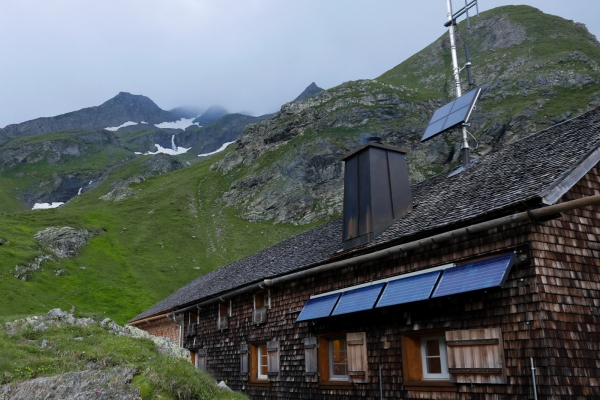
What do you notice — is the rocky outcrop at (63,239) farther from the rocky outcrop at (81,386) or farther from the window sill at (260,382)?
the rocky outcrop at (81,386)

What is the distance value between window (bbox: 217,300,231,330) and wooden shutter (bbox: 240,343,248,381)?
164 centimetres

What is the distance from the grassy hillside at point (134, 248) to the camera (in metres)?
42.2

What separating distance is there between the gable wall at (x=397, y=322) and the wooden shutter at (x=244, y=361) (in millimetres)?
259

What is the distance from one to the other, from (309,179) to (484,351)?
229 ft

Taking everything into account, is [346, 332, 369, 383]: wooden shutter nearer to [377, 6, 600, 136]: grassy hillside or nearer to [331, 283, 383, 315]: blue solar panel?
[331, 283, 383, 315]: blue solar panel

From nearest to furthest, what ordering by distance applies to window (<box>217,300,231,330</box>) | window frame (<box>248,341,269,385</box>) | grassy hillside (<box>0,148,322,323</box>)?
1. window frame (<box>248,341,269,385</box>)
2. window (<box>217,300,231,330</box>)
3. grassy hillside (<box>0,148,322,323</box>)

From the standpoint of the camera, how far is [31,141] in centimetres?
18300

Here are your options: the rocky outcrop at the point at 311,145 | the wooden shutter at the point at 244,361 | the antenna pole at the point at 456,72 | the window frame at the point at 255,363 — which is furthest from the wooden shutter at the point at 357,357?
the rocky outcrop at the point at 311,145

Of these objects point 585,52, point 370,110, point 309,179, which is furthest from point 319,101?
point 585,52

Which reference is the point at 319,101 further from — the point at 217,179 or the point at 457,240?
the point at 457,240

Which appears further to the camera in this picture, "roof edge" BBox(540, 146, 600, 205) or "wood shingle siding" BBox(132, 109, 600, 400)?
"roof edge" BBox(540, 146, 600, 205)

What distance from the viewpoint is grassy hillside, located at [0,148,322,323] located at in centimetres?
4225

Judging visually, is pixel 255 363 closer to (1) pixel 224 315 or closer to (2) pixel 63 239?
(1) pixel 224 315

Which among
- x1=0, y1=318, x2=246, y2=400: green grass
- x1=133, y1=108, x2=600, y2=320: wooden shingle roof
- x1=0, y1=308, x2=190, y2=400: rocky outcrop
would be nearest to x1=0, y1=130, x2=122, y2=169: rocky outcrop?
x1=0, y1=318, x2=246, y2=400: green grass
